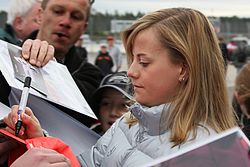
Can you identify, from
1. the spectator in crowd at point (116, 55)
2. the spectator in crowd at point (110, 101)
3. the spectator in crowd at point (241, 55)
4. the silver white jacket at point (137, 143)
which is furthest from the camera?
the spectator in crowd at point (241, 55)

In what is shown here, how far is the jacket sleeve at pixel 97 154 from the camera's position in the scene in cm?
188

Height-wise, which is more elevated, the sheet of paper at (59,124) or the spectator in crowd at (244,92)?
the sheet of paper at (59,124)

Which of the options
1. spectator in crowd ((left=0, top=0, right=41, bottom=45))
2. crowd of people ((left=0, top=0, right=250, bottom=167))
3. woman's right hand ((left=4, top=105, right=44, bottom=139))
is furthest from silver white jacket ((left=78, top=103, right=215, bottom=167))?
spectator in crowd ((left=0, top=0, right=41, bottom=45))

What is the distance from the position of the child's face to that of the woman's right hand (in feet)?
3.94

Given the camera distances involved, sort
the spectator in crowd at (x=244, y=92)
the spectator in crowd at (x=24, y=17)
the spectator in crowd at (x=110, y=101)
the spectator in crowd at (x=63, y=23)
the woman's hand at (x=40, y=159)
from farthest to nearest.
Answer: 1. the spectator in crowd at (x=24, y=17)
2. the spectator in crowd at (x=244, y=92)
3. the spectator in crowd at (x=110, y=101)
4. the spectator in crowd at (x=63, y=23)
5. the woman's hand at (x=40, y=159)

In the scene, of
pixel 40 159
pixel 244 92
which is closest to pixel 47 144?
pixel 40 159

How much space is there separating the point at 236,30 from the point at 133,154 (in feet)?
104

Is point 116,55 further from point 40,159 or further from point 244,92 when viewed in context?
point 40,159

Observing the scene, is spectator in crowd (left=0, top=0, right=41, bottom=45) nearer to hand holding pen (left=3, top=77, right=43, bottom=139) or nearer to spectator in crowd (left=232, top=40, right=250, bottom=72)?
hand holding pen (left=3, top=77, right=43, bottom=139)

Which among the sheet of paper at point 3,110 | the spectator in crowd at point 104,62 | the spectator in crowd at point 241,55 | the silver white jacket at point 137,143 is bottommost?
the spectator in crowd at point 241,55

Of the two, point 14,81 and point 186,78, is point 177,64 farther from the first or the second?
point 14,81

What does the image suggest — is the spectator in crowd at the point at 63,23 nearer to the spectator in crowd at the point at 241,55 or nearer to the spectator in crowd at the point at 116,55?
the spectator in crowd at the point at 116,55

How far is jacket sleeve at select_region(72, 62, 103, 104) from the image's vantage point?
2812 millimetres

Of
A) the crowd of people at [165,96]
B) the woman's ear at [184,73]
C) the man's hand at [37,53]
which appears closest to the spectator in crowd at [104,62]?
the man's hand at [37,53]
